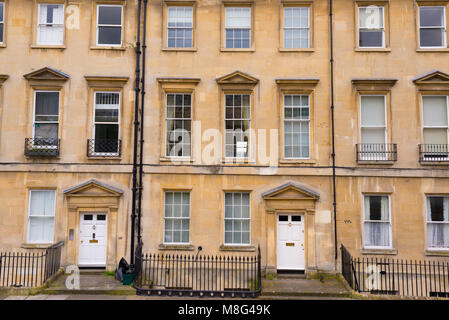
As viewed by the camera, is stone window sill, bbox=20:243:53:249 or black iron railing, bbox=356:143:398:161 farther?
black iron railing, bbox=356:143:398:161

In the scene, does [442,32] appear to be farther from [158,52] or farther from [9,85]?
[9,85]

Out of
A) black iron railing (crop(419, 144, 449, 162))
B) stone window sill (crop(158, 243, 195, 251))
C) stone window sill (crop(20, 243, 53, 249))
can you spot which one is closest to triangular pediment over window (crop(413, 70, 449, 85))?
black iron railing (crop(419, 144, 449, 162))

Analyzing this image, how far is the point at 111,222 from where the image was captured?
13.0 meters

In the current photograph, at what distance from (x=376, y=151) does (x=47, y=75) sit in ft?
41.6

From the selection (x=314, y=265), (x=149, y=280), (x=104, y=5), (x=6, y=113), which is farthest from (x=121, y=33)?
(x=314, y=265)

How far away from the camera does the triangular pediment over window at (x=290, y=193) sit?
42.2 feet

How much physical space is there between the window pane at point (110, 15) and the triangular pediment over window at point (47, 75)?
2.60m

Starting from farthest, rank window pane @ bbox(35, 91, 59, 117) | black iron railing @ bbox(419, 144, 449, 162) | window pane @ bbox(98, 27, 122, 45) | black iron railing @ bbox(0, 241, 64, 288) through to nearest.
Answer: window pane @ bbox(98, 27, 122, 45), window pane @ bbox(35, 91, 59, 117), black iron railing @ bbox(419, 144, 449, 162), black iron railing @ bbox(0, 241, 64, 288)

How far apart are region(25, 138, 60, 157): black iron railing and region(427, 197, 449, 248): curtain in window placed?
13937mm

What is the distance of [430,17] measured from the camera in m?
13.7

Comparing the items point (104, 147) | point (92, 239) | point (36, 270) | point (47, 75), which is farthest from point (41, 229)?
point (47, 75)

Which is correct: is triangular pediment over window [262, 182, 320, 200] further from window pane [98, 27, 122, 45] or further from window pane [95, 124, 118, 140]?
window pane [98, 27, 122, 45]

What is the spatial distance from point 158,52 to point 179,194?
551 cm

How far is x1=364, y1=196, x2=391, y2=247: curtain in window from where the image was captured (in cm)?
1298
